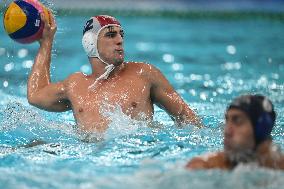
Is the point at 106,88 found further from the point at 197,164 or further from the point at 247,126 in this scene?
the point at 247,126

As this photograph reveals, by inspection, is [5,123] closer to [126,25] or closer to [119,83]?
[119,83]

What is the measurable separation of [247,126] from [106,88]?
6.22 feet

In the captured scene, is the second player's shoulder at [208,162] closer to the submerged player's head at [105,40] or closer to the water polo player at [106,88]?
the water polo player at [106,88]

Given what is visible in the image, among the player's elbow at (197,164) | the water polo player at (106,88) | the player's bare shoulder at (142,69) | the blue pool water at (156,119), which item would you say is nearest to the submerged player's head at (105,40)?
the water polo player at (106,88)

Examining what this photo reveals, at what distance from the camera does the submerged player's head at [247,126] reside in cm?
322

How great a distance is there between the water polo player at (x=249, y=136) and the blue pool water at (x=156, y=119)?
0.23 feet

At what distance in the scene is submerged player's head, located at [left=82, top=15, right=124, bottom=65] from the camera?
16.1 ft

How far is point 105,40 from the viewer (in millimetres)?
4949

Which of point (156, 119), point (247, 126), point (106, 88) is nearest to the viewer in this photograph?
point (247, 126)

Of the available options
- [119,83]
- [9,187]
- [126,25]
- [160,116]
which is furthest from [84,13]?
[9,187]

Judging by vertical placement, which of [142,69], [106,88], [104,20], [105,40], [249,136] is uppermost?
[104,20]

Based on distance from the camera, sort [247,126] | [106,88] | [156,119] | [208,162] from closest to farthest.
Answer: [247,126] → [208,162] → [106,88] → [156,119]

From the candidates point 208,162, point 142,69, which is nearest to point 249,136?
point 208,162

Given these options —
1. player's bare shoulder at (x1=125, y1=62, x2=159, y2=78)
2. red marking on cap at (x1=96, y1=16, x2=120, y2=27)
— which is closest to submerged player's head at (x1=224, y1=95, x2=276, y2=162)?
player's bare shoulder at (x1=125, y1=62, x2=159, y2=78)
